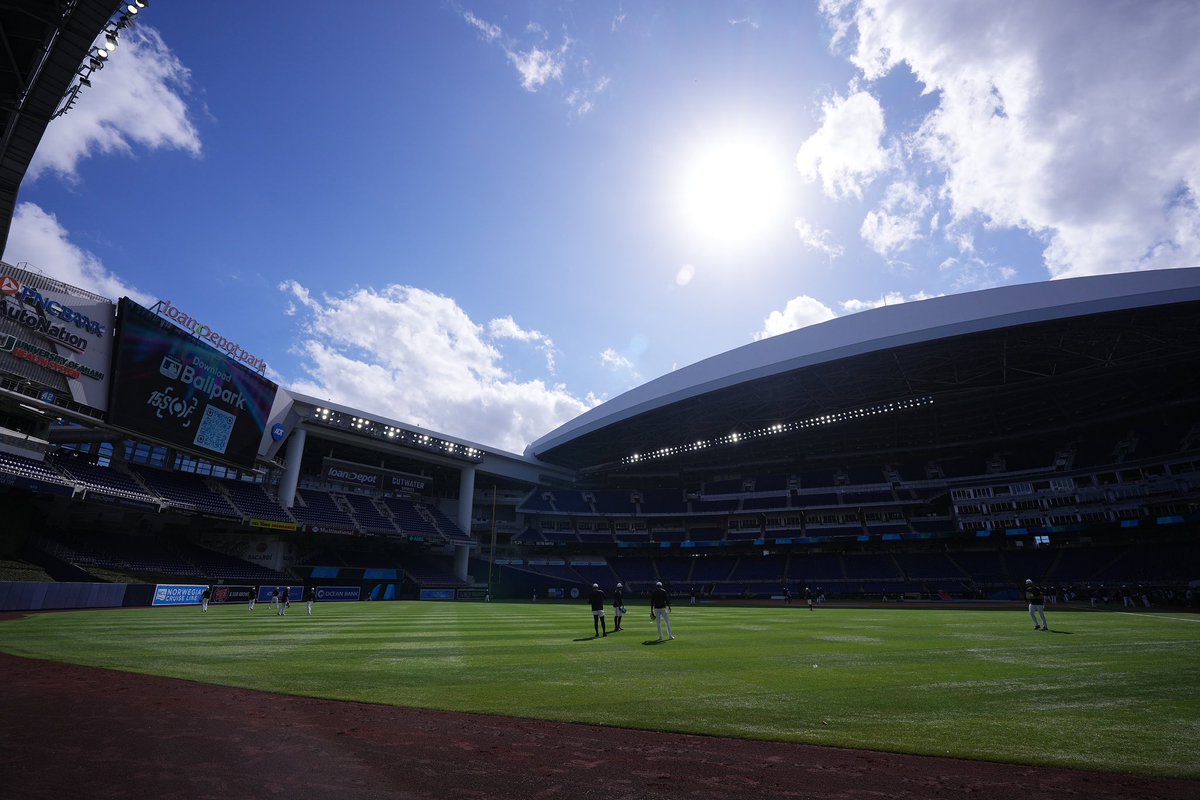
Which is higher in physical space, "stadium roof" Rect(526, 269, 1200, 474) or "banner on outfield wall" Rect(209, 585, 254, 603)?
"stadium roof" Rect(526, 269, 1200, 474)

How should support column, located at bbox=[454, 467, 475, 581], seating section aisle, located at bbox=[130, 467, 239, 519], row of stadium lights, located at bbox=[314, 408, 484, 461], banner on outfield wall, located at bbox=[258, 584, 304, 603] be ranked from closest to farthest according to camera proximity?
1. seating section aisle, located at bbox=[130, 467, 239, 519]
2. banner on outfield wall, located at bbox=[258, 584, 304, 603]
3. row of stadium lights, located at bbox=[314, 408, 484, 461]
4. support column, located at bbox=[454, 467, 475, 581]

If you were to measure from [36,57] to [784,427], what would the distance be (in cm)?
6127

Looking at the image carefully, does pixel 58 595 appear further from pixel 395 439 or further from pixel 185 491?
pixel 395 439

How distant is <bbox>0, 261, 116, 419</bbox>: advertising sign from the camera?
2942 cm

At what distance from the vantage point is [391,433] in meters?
55.8

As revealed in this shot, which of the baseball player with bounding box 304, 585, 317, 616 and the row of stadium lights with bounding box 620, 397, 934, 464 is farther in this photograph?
the row of stadium lights with bounding box 620, 397, 934, 464

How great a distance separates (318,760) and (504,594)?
58.8m

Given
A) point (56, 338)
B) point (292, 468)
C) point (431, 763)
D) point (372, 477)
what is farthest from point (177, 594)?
point (431, 763)

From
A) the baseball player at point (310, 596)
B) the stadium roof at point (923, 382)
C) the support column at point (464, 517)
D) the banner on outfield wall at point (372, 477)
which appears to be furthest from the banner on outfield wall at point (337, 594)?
the stadium roof at point (923, 382)

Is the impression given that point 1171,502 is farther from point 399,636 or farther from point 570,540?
point 399,636

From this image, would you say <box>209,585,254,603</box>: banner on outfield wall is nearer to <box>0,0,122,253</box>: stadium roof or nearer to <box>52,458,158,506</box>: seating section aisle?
<box>52,458,158,506</box>: seating section aisle

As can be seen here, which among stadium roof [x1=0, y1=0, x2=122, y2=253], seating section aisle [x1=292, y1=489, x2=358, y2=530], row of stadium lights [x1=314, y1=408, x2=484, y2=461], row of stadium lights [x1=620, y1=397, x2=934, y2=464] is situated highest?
row of stadium lights [x1=620, y1=397, x2=934, y2=464]

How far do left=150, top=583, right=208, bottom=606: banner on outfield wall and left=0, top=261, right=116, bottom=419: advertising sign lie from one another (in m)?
11.4

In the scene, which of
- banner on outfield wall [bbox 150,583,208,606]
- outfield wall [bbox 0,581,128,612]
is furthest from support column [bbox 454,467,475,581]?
outfield wall [bbox 0,581,128,612]
